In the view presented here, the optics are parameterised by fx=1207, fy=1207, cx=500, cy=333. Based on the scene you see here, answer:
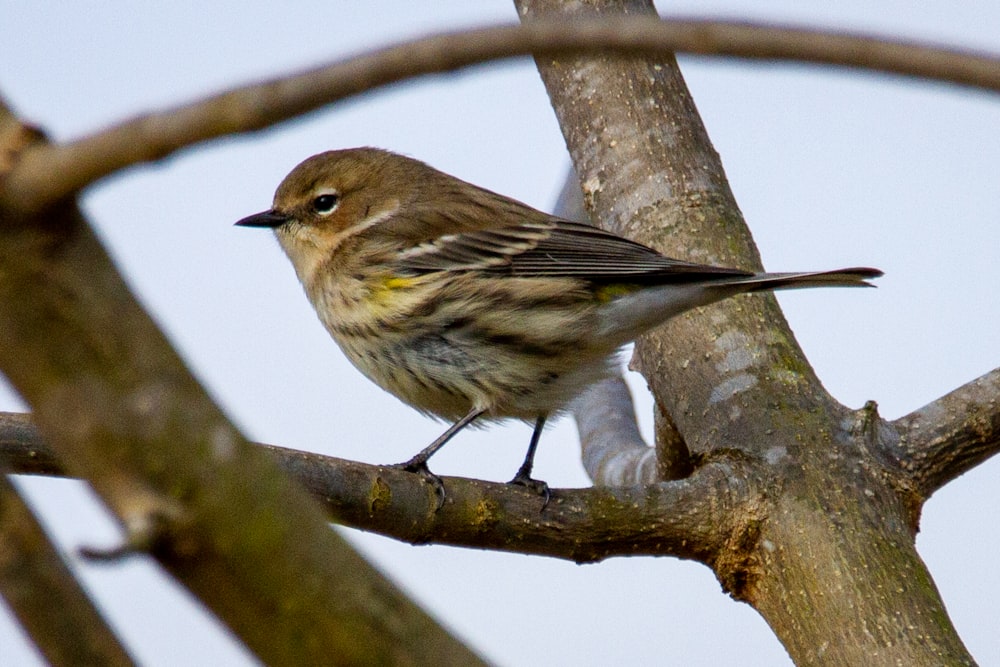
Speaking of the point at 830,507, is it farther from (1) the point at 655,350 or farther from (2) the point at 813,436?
(1) the point at 655,350

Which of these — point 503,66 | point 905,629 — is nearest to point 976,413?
point 905,629

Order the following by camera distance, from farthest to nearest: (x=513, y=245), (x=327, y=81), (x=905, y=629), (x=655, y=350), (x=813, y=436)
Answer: (x=513, y=245) < (x=655, y=350) < (x=813, y=436) < (x=905, y=629) < (x=327, y=81)

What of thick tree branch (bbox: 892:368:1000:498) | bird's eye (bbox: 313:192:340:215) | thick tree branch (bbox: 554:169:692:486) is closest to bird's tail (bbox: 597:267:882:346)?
thick tree branch (bbox: 554:169:692:486)

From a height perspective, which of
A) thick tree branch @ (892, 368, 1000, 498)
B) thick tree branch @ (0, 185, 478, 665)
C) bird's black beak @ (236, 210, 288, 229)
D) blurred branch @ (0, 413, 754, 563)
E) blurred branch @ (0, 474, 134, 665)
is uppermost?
bird's black beak @ (236, 210, 288, 229)

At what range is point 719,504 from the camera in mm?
4125

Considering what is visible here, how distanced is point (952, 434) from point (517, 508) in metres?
1.70

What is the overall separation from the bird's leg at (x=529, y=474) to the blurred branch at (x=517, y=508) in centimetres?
4

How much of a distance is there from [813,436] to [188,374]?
3.30m

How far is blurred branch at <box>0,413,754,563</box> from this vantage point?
3.41m

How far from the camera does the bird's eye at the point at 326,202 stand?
21.0ft

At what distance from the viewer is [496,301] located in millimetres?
5367

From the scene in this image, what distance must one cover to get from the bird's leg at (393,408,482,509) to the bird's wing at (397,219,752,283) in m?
0.71

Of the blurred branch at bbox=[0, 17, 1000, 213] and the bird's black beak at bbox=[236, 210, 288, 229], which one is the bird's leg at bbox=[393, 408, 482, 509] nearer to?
the bird's black beak at bbox=[236, 210, 288, 229]

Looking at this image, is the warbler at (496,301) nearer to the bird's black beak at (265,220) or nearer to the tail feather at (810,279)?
the tail feather at (810,279)
